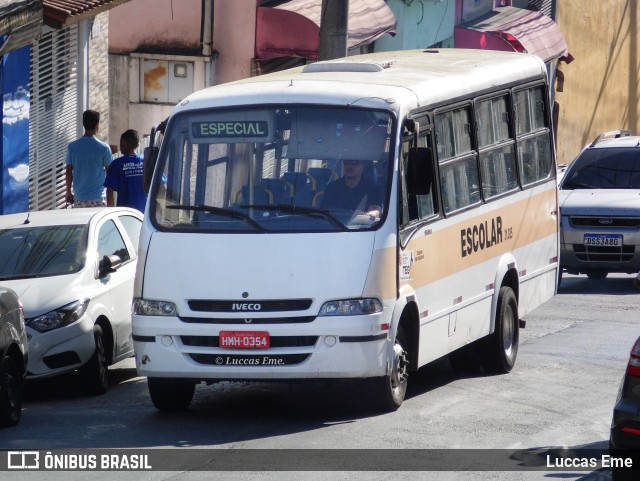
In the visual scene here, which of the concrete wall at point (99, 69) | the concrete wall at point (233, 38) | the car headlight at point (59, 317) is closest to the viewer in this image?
the car headlight at point (59, 317)

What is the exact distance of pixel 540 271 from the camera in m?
15.0

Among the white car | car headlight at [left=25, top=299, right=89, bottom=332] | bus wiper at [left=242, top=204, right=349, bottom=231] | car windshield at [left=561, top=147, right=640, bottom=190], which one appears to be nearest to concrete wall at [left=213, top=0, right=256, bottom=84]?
car windshield at [left=561, top=147, right=640, bottom=190]

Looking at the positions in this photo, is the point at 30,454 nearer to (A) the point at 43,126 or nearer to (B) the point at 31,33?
(B) the point at 31,33

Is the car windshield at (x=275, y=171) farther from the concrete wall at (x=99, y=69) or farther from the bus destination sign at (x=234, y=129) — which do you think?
the concrete wall at (x=99, y=69)

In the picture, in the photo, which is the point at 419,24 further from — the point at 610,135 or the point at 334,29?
the point at 334,29

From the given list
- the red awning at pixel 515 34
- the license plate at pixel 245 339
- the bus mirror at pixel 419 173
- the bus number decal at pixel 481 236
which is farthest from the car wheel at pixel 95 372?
the red awning at pixel 515 34

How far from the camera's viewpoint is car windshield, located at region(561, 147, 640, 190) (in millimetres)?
21266

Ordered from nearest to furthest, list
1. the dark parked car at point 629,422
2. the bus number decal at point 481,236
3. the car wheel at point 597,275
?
the dark parked car at point 629,422, the bus number decal at point 481,236, the car wheel at point 597,275

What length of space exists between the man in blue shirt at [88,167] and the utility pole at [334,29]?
141 inches

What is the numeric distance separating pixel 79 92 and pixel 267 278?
Answer: 479 inches

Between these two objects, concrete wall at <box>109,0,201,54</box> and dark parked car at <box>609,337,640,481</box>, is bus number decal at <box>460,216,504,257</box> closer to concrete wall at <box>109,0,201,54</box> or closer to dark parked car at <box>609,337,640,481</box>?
dark parked car at <box>609,337,640,481</box>

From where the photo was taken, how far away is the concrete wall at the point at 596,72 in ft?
129

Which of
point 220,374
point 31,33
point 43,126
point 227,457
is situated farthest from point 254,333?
point 43,126

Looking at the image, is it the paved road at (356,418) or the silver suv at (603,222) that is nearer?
the paved road at (356,418)
